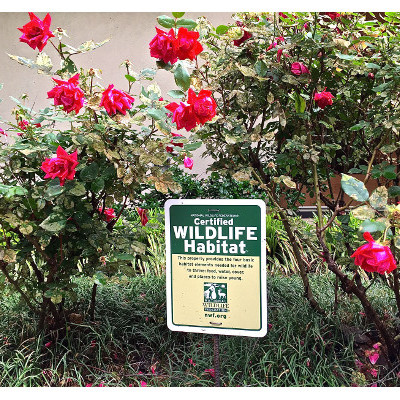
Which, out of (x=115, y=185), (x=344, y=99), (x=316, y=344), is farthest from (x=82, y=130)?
(x=316, y=344)

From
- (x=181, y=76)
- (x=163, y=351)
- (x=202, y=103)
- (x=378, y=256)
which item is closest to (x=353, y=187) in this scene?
(x=378, y=256)

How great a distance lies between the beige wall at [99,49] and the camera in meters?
5.11

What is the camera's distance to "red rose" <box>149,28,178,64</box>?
136cm

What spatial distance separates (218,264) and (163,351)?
0.74 metres

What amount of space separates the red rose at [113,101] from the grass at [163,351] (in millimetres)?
680

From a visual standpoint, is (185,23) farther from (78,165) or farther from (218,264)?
(218,264)

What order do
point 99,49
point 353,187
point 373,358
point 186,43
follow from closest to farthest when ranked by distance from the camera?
1. point 353,187
2. point 186,43
3. point 373,358
4. point 99,49

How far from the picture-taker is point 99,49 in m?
5.21

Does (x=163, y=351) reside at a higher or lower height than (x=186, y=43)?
lower

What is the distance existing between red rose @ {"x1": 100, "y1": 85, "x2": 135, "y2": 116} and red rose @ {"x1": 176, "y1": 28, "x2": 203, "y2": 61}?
0.23 m

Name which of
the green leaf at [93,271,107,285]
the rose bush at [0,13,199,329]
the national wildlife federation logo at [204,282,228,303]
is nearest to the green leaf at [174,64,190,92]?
the rose bush at [0,13,199,329]

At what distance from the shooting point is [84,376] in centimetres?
185

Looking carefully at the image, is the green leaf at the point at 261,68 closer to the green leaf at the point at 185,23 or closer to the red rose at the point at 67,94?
the green leaf at the point at 185,23

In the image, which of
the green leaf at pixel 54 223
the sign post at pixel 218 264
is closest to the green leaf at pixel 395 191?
the sign post at pixel 218 264
